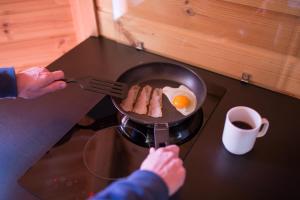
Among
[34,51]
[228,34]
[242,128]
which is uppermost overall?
[228,34]

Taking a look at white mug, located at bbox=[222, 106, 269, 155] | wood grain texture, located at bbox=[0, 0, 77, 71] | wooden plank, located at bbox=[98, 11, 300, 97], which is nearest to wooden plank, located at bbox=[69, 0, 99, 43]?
wooden plank, located at bbox=[98, 11, 300, 97]

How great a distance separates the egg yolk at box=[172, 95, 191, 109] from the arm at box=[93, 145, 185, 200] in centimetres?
20

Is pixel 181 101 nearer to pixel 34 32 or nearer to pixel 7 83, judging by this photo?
pixel 7 83

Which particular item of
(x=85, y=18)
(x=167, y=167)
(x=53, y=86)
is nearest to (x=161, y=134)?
(x=167, y=167)

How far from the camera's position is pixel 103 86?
0.78 metres

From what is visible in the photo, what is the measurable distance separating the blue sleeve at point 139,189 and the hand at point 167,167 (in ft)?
0.06

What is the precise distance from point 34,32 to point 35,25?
33 millimetres

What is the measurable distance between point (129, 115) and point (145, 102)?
3.3 inches

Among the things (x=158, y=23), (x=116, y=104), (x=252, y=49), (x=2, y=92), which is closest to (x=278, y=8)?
(x=252, y=49)

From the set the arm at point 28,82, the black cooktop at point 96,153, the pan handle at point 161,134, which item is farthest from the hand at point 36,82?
the pan handle at point 161,134

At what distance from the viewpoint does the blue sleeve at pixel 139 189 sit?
50 cm

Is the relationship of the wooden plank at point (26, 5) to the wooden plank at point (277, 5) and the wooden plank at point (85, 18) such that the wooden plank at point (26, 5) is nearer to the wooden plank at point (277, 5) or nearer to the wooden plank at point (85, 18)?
the wooden plank at point (85, 18)

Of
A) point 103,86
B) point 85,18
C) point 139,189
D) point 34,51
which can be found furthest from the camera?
point 34,51

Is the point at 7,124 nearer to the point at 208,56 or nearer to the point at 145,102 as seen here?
the point at 145,102
